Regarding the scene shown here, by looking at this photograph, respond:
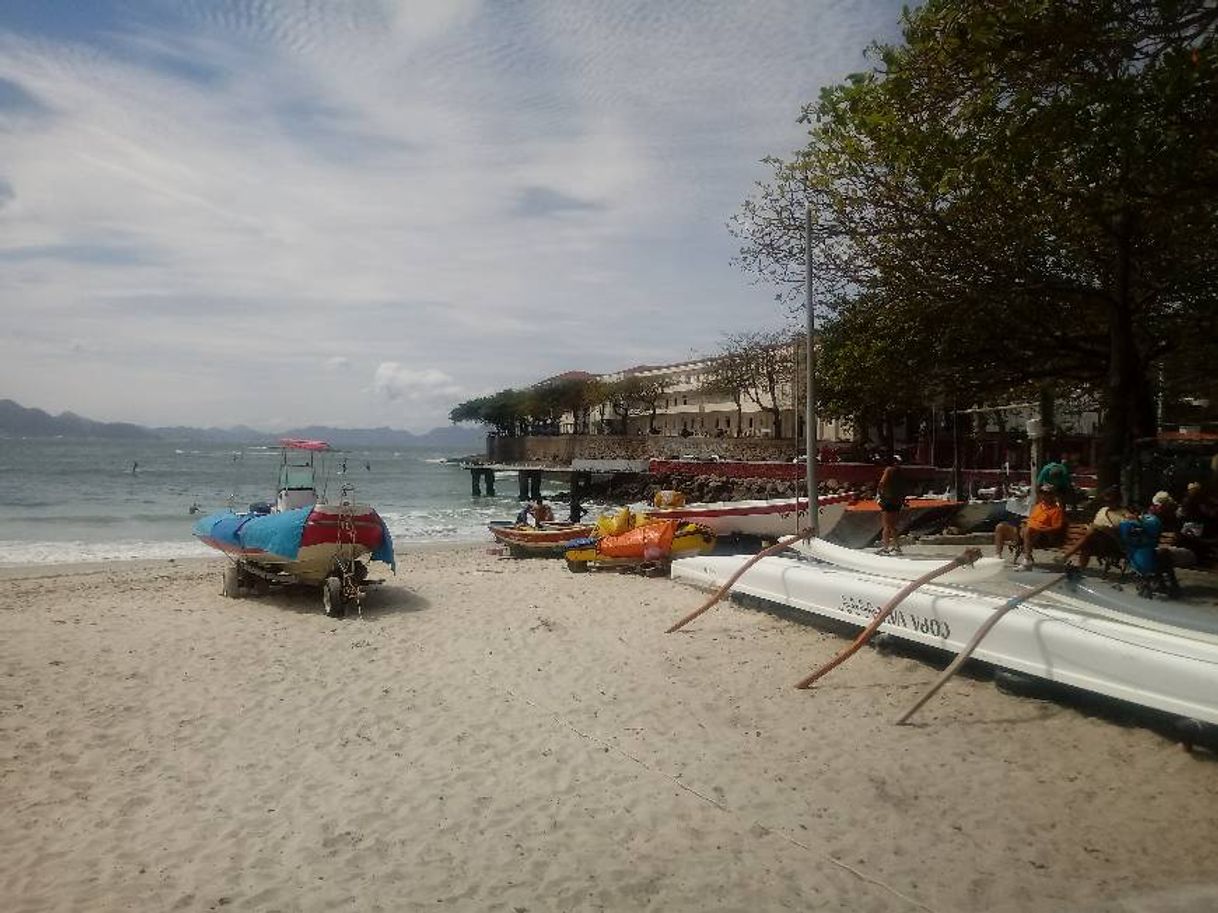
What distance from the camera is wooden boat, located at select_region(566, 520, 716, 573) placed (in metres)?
14.7

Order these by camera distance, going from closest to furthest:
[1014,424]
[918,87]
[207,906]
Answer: [207,906] → [918,87] → [1014,424]

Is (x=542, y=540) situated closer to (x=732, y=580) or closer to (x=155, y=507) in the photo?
(x=732, y=580)

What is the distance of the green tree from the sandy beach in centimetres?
496

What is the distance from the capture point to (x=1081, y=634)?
6766 mm

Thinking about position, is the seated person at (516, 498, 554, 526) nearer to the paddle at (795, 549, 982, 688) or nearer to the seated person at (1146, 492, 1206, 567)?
the paddle at (795, 549, 982, 688)

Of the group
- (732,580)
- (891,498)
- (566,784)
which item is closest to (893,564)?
(732,580)

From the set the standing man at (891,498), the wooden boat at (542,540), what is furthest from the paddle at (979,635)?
the wooden boat at (542,540)

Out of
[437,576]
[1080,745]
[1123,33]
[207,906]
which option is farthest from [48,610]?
[1123,33]

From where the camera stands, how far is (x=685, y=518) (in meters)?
17.5

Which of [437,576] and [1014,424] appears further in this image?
[1014,424]

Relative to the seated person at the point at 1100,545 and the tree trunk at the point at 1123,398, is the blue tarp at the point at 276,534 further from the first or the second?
the tree trunk at the point at 1123,398

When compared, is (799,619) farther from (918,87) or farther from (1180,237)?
(1180,237)

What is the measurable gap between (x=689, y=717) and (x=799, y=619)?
374 cm

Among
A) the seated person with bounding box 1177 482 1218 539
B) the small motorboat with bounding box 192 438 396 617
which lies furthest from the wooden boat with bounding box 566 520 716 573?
the seated person with bounding box 1177 482 1218 539
